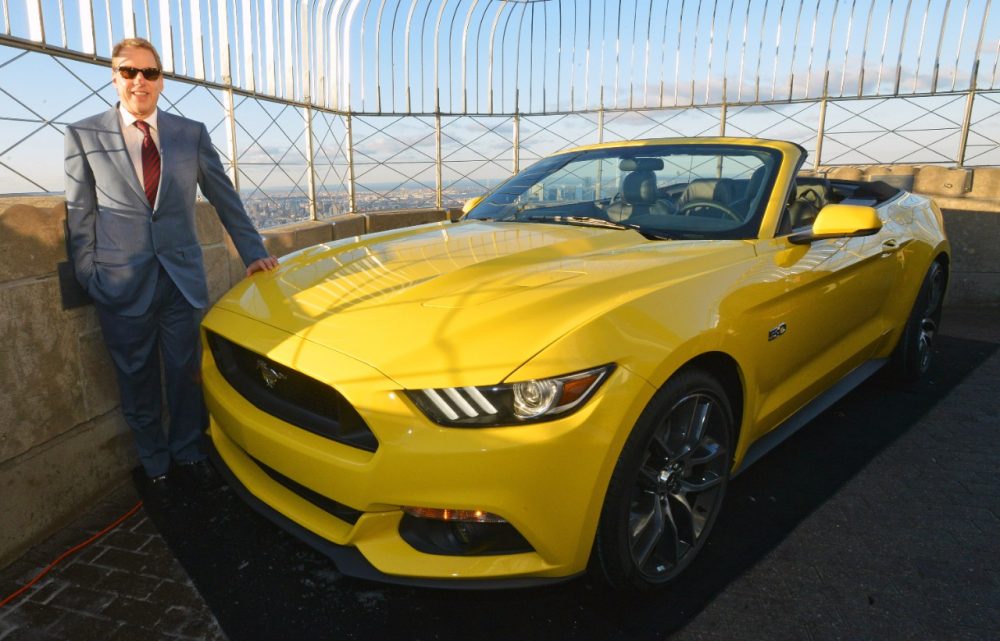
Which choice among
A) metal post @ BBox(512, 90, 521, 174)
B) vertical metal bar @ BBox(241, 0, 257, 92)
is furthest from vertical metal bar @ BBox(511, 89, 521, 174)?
vertical metal bar @ BBox(241, 0, 257, 92)

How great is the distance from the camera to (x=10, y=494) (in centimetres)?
245

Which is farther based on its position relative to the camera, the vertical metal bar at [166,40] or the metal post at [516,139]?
the metal post at [516,139]

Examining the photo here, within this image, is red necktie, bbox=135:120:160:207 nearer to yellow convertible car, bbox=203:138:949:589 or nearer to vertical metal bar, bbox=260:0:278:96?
yellow convertible car, bbox=203:138:949:589

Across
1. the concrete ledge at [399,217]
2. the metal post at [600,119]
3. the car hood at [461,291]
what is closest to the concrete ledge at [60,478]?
the car hood at [461,291]

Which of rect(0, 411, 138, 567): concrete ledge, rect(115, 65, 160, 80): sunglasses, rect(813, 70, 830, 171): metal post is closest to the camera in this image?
rect(0, 411, 138, 567): concrete ledge

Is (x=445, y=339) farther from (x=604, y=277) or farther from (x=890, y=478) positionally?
(x=890, y=478)

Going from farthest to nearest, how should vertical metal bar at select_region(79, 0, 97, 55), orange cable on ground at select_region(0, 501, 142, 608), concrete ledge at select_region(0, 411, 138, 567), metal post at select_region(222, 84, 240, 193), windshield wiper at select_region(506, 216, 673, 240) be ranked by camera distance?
1. metal post at select_region(222, 84, 240, 193)
2. vertical metal bar at select_region(79, 0, 97, 55)
3. windshield wiper at select_region(506, 216, 673, 240)
4. concrete ledge at select_region(0, 411, 138, 567)
5. orange cable on ground at select_region(0, 501, 142, 608)

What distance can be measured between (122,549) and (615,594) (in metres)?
1.87

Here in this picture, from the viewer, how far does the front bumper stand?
5.67ft

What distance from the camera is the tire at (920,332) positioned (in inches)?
159

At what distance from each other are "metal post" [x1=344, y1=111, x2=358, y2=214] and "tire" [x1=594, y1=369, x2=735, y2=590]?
612cm

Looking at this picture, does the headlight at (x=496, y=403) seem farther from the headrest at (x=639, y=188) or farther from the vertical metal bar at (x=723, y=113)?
the vertical metal bar at (x=723, y=113)

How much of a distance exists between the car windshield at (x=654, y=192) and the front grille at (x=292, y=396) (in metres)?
1.57

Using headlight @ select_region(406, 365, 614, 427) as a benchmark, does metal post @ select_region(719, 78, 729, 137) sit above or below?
above
